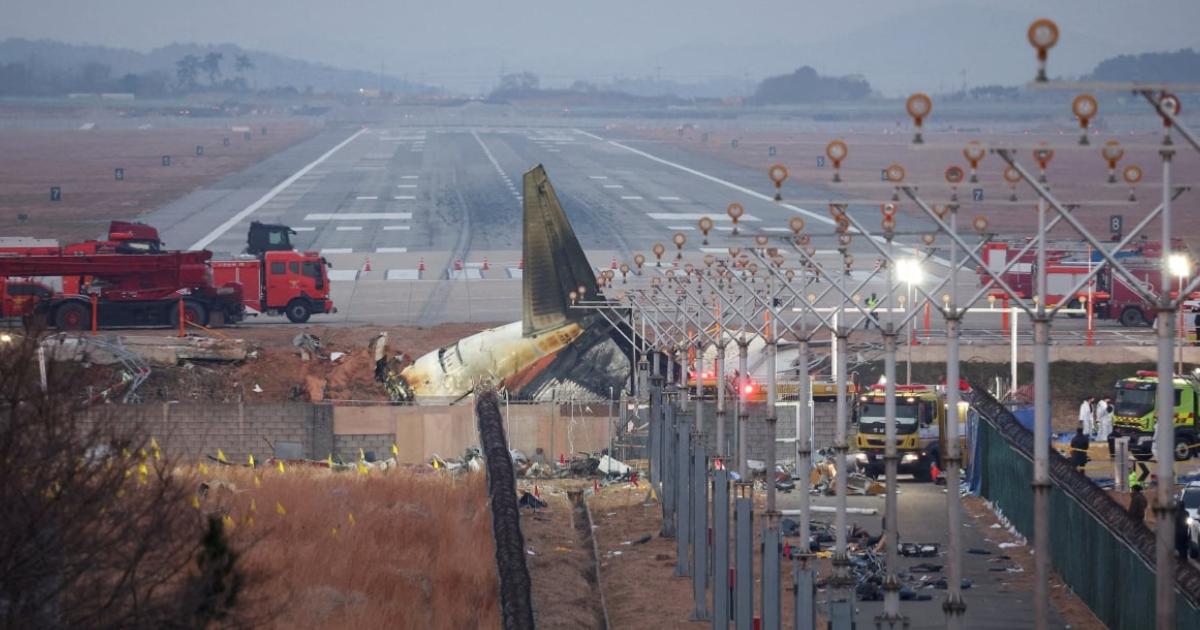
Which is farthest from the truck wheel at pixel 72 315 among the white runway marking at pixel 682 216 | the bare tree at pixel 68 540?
the white runway marking at pixel 682 216

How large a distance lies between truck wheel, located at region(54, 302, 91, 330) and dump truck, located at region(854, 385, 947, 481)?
33776mm

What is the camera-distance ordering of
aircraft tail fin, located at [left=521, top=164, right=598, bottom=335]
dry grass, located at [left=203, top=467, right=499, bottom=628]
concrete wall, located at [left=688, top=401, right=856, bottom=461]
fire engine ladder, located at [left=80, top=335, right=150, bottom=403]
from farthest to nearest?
aircraft tail fin, located at [left=521, top=164, right=598, bottom=335] → fire engine ladder, located at [left=80, top=335, right=150, bottom=403] → concrete wall, located at [left=688, top=401, right=856, bottom=461] → dry grass, located at [left=203, top=467, right=499, bottom=628]

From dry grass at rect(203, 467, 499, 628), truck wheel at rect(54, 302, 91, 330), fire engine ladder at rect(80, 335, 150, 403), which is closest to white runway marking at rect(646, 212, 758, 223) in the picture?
truck wheel at rect(54, 302, 91, 330)

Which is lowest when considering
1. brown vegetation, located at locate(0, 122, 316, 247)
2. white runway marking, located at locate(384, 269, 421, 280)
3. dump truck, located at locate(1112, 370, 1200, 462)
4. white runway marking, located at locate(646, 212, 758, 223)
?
dump truck, located at locate(1112, 370, 1200, 462)

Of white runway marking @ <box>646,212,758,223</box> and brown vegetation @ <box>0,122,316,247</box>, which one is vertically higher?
brown vegetation @ <box>0,122,316,247</box>

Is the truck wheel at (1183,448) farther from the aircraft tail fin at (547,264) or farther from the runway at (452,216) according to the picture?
the aircraft tail fin at (547,264)

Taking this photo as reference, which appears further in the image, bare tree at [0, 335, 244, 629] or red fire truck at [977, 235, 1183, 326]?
red fire truck at [977, 235, 1183, 326]

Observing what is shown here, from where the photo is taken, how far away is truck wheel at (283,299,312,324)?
75125 millimetres

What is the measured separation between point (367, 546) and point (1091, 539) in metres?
14.9

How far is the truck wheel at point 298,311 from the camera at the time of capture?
2958 inches

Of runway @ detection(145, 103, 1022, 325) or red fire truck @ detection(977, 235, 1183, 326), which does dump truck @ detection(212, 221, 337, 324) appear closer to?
runway @ detection(145, 103, 1022, 325)

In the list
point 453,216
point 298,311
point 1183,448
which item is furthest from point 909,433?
point 453,216

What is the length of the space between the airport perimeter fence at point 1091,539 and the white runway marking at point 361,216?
263ft

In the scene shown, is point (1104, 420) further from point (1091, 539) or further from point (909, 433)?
point (1091, 539)
